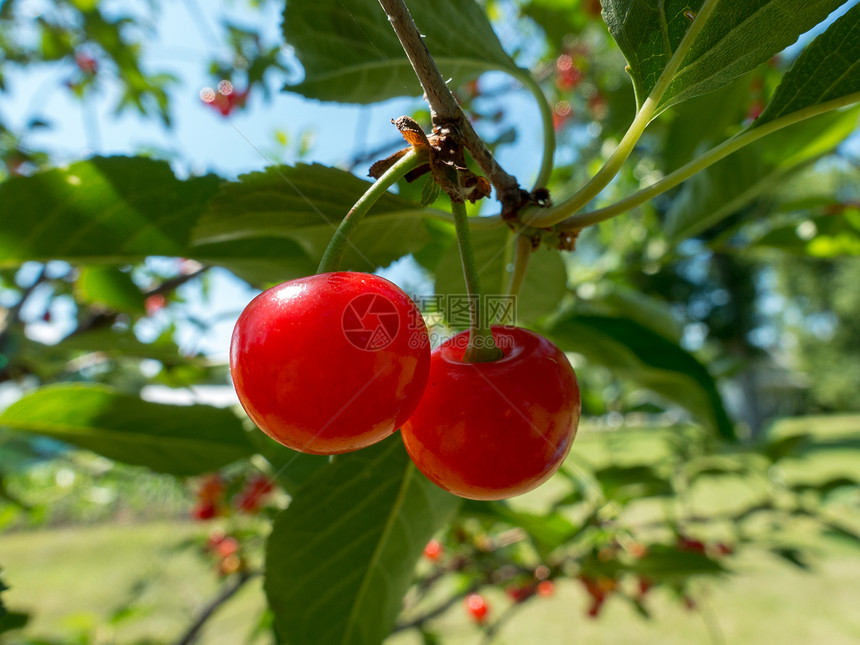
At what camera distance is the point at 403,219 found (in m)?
0.93

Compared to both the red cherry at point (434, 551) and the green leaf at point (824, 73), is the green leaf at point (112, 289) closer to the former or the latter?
the green leaf at point (824, 73)

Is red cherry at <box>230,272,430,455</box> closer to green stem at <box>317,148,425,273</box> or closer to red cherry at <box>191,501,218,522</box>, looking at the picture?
green stem at <box>317,148,425,273</box>

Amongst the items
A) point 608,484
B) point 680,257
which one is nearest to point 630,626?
point 608,484

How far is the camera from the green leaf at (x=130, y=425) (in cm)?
131

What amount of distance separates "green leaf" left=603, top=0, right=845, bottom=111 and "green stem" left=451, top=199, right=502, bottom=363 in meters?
0.34

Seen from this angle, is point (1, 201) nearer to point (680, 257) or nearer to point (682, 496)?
point (680, 257)

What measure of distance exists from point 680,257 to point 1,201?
2009 millimetres

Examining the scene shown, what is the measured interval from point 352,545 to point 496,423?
52 cm

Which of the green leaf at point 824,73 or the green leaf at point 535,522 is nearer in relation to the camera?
the green leaf at point 824,73

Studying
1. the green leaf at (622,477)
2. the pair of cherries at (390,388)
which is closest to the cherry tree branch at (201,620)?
the green leaf at (622,477)

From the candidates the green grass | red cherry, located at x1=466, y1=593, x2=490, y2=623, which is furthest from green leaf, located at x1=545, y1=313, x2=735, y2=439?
red cherry, located at x1=466, y1=593, x2=490, y2=623

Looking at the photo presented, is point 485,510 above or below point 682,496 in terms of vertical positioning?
above

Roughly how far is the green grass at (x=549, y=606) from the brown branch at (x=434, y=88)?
2876 mm

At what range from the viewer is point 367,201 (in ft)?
2.06
